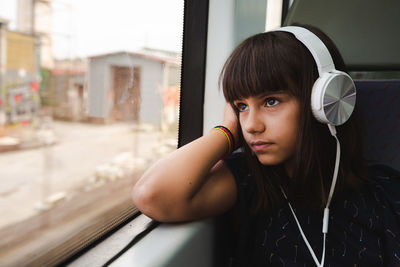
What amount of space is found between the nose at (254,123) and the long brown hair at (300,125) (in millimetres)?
53

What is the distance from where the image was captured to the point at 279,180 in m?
0.85

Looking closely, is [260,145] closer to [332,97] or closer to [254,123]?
[254,123]

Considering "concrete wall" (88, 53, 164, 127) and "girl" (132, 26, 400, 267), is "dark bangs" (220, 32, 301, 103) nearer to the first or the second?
"girl" (132, 26, 400, 267)

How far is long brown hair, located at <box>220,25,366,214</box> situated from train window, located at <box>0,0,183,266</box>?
1.28 feet

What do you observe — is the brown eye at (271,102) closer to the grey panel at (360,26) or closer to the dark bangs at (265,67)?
the dark bangs at (265,67)

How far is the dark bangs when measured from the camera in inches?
27.6

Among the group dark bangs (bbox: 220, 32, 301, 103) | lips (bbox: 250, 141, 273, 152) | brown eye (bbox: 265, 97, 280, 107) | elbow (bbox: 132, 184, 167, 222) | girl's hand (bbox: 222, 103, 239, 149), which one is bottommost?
elbow (bbox: 132, 184, 167, 222)

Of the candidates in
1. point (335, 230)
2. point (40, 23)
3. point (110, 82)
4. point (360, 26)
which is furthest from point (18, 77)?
point (360, 26)

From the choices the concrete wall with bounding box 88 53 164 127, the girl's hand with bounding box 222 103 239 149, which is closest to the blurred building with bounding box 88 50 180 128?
the concrete wall with bounding box 88 53 164 127

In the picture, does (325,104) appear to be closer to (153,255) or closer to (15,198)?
(153,255)

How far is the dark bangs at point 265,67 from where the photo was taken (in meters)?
0.70

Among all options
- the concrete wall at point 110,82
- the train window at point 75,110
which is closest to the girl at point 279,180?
the train window at point 75,110

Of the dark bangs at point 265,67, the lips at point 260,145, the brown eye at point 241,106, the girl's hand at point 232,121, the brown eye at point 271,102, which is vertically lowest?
the lips at point 260,145

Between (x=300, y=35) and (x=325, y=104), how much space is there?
19 cm
